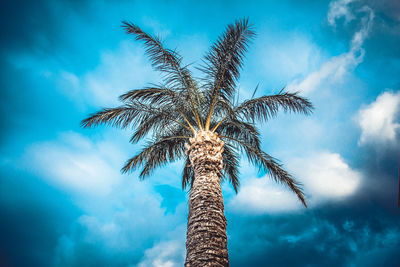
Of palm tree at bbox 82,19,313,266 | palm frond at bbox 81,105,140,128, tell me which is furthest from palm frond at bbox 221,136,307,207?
palm frond at bbox 81,105,140,128

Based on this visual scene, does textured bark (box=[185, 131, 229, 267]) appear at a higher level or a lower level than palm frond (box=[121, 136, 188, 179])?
lower

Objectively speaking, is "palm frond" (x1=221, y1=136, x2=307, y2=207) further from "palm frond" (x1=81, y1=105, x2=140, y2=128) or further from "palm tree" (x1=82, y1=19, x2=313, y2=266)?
"palm frond" (x1=81, y1=105, x2=140, y2=128)

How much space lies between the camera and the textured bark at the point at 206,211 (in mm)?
3975

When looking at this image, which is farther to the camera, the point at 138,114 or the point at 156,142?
the point at 156,142

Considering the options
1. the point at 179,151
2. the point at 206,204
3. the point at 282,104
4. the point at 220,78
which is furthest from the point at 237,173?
the point at 206,204

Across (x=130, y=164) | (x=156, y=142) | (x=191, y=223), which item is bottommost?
(x=191, y=223)

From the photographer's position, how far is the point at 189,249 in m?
4.20

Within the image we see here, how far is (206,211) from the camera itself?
4641 mm

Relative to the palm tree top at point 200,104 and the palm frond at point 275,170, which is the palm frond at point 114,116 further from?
the palm frond at point 275,170

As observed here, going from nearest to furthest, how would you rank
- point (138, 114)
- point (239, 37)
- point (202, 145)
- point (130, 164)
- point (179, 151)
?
point (202, 145) < point (239, 37) < point (138, 114) < point (130, 164) < point (179, 151)

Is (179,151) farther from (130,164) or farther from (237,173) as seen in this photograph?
(237,173)

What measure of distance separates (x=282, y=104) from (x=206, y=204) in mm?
4594

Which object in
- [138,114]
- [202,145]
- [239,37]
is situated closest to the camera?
[202,145]

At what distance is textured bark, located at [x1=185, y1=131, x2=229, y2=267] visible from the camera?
3.97 meters
